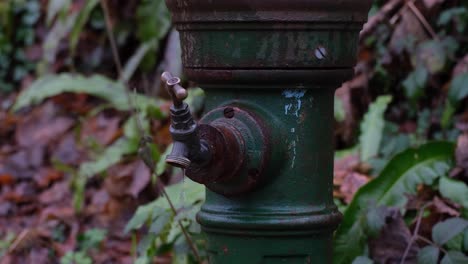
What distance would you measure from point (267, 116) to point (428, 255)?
0.73 meters

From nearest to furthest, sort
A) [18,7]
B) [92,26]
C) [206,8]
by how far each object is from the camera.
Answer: [206,8] → [92,26] → [18,7]

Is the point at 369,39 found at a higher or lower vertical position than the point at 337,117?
higher

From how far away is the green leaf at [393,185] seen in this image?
2.57 metres

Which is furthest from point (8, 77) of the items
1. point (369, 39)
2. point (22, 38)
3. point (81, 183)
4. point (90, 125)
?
point (369, 39)

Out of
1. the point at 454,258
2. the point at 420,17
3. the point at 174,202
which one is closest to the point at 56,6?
the point at 420,17

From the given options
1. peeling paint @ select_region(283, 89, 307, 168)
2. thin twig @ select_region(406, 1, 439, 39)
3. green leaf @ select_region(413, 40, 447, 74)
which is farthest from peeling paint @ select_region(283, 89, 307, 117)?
thin twig @ select_region(406, 1, 439, 39)

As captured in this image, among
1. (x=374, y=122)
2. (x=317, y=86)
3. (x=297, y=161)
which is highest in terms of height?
(x=317, y=86)

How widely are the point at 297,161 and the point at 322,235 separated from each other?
0.19 meters

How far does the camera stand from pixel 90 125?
15.9 ft

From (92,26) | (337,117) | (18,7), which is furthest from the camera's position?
(18,7)

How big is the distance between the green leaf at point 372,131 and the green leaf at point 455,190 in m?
0.57

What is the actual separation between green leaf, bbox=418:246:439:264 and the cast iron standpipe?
0.45m

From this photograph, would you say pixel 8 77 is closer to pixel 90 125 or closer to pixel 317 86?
pixel 90 125

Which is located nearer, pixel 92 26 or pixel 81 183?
pixel 81 183
